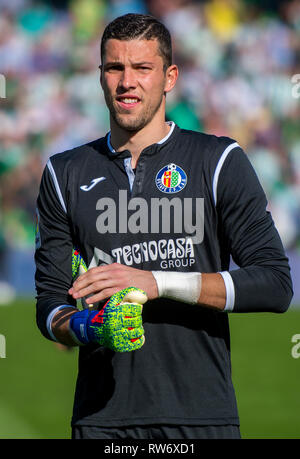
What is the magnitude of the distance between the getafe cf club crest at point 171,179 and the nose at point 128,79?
1.12 ft

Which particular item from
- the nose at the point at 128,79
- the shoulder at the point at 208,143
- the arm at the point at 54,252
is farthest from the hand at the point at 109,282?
the nose at the point at 128,79

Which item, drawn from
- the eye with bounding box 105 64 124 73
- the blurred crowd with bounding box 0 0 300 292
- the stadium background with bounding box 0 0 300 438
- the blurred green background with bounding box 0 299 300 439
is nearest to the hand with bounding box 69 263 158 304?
the eye with bounding box 105 64 124 73

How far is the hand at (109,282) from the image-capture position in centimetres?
278

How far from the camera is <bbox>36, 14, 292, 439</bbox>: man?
9.74ft

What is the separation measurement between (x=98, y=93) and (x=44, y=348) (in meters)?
5.89

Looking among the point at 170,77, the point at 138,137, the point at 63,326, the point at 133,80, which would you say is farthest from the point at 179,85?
the point at 63,326

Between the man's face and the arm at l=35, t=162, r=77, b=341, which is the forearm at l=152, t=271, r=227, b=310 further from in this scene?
the man's face

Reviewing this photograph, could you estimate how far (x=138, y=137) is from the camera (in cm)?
327

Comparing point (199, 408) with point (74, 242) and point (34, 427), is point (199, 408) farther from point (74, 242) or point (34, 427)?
point (34, 427)

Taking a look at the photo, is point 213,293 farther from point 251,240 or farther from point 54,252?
point 54,252

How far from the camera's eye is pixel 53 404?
7.38 m

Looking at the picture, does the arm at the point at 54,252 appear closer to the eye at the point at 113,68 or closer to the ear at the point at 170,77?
the eye at the point at 113,68

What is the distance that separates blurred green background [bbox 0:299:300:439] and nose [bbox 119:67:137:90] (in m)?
2.66

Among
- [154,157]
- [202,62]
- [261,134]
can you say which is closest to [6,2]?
[202,62]
